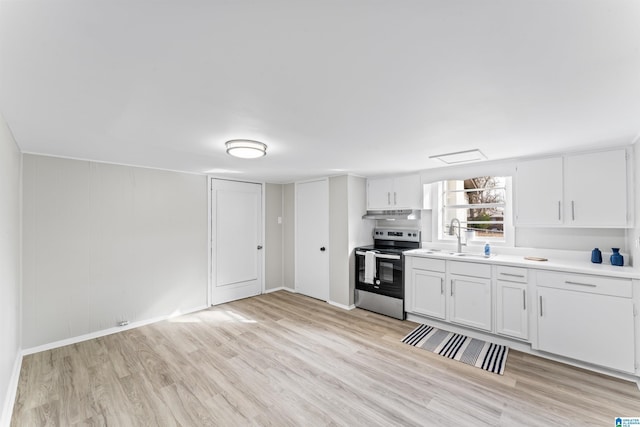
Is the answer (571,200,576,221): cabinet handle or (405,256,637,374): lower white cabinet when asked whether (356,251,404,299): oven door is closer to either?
(405,256,637,374): lower white cabinet

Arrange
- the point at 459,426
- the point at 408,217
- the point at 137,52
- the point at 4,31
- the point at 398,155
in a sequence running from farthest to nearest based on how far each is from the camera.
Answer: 1. the point at 408,217
2. the point at 398,155
3. the point at 459,426
4. the point at 137,52
5. the point at 4,31

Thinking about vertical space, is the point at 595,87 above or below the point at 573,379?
above

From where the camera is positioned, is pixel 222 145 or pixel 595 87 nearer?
pixel 595 87

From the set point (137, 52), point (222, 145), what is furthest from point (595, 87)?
point (222, 145)

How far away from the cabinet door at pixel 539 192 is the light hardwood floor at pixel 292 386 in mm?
1529

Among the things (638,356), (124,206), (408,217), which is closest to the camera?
(638,356)

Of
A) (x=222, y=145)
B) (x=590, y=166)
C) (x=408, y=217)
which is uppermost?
(x=222, y=145)

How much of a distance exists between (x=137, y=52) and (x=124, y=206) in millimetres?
3105

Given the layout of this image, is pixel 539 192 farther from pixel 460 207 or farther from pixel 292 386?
pixel 292 386

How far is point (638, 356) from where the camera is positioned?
2436mm

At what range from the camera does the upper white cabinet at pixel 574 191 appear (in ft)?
9.04

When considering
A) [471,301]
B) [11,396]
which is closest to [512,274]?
[471,301]

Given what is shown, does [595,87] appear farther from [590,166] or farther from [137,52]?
[137,52]

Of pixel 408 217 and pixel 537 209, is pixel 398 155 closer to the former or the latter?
pixel 408 217
